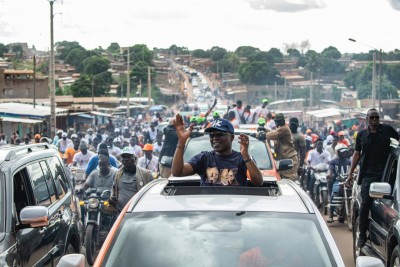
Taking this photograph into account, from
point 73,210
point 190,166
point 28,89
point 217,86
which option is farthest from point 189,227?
point 217,86

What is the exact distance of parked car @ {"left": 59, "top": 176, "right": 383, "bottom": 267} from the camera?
15.1 feet

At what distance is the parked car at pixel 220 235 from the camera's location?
15.1 feet

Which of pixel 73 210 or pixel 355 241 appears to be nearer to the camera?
pixel 73 210

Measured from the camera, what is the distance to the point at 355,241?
10.7 metres

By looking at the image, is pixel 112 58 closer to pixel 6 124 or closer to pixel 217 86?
pixel 217 86

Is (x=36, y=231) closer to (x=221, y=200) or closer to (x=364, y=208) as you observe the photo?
(x=221, y=200)

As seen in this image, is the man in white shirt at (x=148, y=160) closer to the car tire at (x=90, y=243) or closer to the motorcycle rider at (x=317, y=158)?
the motorcycle rider at (x=317, y=158)

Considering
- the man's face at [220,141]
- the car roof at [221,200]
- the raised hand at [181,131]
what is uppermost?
the raised hand at [181,131]

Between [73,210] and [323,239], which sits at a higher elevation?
[323,239]

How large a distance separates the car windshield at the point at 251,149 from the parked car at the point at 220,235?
735cm

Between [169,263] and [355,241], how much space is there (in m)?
6.50

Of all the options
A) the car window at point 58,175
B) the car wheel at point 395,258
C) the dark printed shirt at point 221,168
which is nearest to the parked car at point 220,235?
the dark printed shirt at point 221,168

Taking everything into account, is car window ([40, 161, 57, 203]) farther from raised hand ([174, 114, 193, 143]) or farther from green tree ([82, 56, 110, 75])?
green tree ([82, 56, 110, 75])

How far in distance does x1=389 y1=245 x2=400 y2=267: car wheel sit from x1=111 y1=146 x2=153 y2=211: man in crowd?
147 inches
